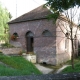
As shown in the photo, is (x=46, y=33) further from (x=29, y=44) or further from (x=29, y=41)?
(x=29, y=44)

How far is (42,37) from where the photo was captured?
67.6 ft

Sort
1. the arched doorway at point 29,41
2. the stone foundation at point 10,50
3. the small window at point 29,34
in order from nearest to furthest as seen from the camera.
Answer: the stone foundation at point 10,50 → the small window at point 29,34 → the arched doorway at point 29,41

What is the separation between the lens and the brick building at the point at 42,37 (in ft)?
65.1

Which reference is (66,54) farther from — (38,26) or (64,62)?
(38,26)

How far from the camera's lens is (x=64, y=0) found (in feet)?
42.6

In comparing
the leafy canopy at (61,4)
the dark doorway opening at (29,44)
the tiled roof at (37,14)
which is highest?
the tiled roof at (37,14)

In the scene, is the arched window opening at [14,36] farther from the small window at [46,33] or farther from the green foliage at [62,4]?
the green foliage at [62,4]

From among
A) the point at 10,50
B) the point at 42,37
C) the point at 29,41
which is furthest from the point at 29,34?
the point at 10,50

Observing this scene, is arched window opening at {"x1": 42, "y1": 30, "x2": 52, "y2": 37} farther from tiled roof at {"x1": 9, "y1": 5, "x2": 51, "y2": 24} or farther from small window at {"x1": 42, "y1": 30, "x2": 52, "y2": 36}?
tiled roof at {"x1": 9, "y1": 5, "x2": 51, "y2": 24}

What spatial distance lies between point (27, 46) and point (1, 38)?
3.94 metres

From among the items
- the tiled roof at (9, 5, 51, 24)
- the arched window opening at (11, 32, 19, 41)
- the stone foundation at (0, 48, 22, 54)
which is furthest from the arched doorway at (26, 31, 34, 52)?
the arched window opening at (11, 32, 19, 41)

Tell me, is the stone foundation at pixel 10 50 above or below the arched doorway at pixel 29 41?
below

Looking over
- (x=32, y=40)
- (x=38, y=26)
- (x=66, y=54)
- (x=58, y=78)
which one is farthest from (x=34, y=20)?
(x=58, y=78)

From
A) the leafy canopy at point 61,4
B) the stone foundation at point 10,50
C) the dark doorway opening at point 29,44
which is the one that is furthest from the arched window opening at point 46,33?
the leafy canopy at point 61,4
